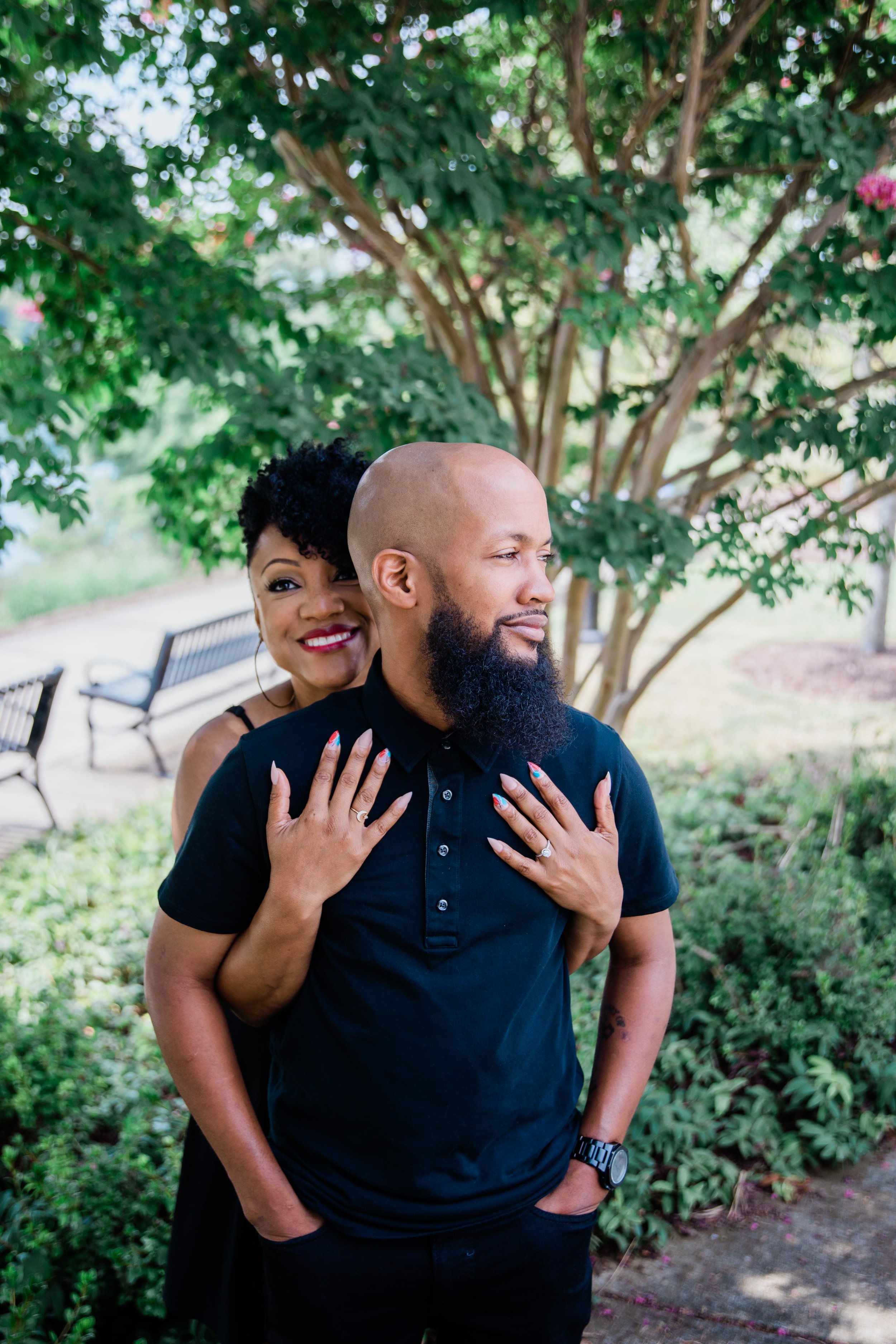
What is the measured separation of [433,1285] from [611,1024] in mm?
526

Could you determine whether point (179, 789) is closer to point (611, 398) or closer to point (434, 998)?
point (434, 998)

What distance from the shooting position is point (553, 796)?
61.5 inches

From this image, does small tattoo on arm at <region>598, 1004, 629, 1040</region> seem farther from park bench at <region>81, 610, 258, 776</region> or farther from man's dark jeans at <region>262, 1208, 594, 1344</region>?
park bench at <region>81, 610, 258, 776</region>

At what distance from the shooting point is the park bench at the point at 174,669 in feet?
23.2

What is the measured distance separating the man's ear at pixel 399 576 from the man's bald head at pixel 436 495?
13mm

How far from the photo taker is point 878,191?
331 cm

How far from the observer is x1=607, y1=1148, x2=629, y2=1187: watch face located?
5.45ft

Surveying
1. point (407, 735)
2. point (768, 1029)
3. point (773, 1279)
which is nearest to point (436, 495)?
point (407, 735)

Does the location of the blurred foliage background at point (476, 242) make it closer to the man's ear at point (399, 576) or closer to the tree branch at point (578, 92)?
the tree branch at point (578, 92)

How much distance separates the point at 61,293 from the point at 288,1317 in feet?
12.5

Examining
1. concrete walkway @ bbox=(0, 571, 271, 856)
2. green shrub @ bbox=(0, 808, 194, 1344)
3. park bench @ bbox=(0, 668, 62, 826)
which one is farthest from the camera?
concrete walkway @ bbox=(0, 571, 271, 856)

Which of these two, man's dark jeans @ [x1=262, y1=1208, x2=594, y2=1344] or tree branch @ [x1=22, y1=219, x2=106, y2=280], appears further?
tree branch @ [x1=22, y1=219, x2=106, y2=280]

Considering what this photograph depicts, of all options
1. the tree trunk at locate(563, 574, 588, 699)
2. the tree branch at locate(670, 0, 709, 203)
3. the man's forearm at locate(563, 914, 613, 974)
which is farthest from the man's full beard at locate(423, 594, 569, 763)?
the tree trunk at locate(563, 574, 588, 699)

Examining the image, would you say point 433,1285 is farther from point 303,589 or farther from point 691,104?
point 691,104
